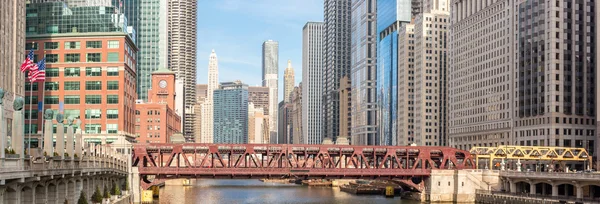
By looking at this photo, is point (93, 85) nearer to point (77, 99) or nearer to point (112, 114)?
point (77, 99)

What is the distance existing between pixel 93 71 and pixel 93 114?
792 centimetres

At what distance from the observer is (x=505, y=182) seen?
142 metres

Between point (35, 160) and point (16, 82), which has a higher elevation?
point (16, 82)

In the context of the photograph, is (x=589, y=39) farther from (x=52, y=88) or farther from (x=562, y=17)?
(x=52, y=88)

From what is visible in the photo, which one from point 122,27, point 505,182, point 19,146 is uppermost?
point 122,27

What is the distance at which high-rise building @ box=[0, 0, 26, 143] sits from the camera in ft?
420

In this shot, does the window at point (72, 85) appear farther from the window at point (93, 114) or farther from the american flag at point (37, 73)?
the american flag at point (37, 73)

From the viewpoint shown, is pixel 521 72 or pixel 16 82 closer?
pixel 16 82

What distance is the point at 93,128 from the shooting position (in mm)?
154000

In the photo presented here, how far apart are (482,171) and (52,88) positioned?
77.9 meters

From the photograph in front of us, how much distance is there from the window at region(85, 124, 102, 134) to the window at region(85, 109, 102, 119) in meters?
1.51

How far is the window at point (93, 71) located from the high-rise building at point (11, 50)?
14245 mm

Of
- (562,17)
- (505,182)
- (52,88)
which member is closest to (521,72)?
(562,17)

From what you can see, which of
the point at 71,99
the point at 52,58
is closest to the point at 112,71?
the point at 71,99
